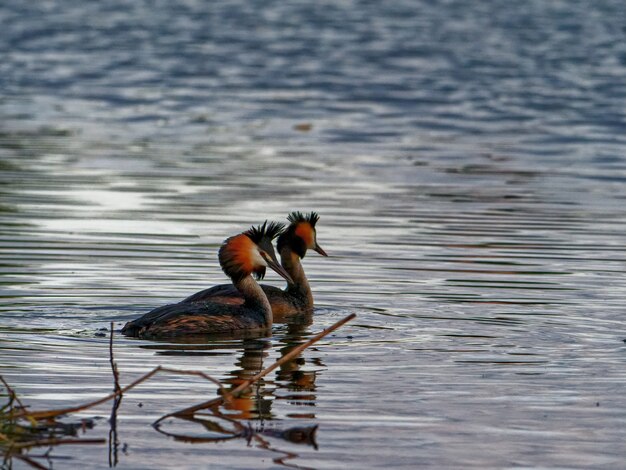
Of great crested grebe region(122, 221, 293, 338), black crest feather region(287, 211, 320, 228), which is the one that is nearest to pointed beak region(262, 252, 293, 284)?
great crested grebe region(122, 221, 293, 338)

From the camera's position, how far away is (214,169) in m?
21.7

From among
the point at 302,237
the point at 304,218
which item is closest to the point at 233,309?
the point at 302,237

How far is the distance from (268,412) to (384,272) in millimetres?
5314

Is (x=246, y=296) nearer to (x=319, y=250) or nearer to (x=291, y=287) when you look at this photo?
(x=291, y=287)

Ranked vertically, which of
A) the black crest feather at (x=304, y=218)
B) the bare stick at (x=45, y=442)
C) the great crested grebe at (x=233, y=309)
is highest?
the black crest feather at (x=304, y=218)

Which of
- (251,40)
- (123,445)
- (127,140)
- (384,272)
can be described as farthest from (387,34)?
(123,445)

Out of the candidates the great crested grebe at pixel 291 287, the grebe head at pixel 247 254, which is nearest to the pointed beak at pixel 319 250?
the great crested grebe at pixel 291 287

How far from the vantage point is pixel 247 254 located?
1307cm

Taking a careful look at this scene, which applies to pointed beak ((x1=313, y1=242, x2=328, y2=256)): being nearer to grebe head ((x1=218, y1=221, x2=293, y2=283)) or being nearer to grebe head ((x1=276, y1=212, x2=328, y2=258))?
grebe head ((x1=276, y1=212, x2=328, y2=258))

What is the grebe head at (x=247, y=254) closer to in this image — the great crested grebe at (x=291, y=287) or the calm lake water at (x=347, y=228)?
the great crested grebe at (x=291, y=287)

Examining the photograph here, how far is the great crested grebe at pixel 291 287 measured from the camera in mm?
12711

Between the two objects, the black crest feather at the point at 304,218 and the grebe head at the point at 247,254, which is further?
the black crest feather at the point at 304,218

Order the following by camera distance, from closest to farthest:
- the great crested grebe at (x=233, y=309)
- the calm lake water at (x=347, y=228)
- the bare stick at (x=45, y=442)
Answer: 1. the bare stick at (x=45, y=442)
2. the calm lake water at (x=347, y=228)
3. the great crested grebe at (x=233, y=309)

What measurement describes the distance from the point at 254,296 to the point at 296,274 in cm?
125
